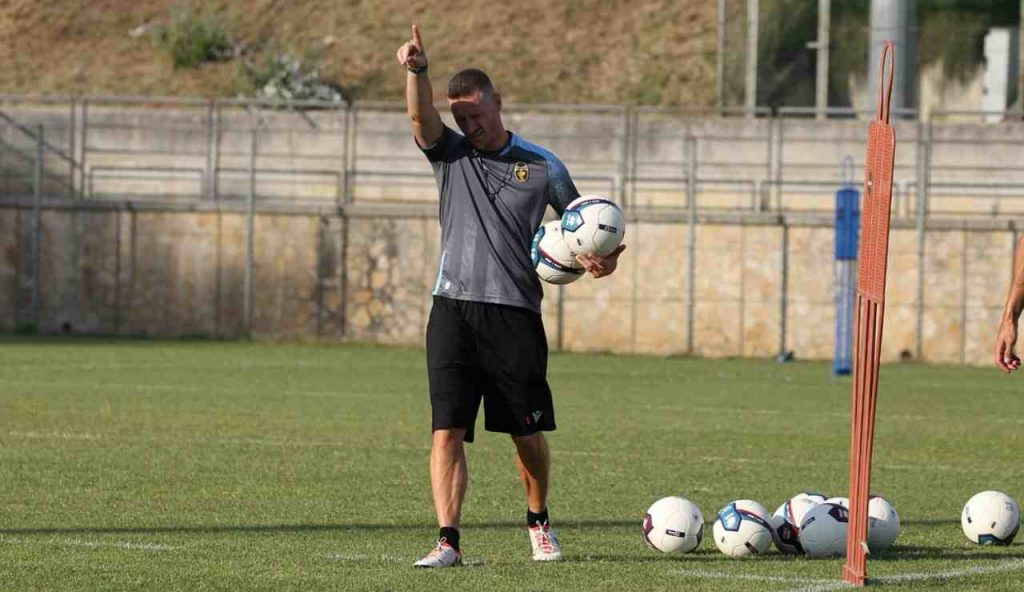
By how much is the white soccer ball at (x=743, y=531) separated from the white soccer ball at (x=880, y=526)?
506 millimetres

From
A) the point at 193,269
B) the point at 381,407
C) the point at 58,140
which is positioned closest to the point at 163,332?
the point at 193,269

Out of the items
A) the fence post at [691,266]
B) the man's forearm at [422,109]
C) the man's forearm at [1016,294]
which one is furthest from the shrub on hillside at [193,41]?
the man's forearm at [1016,294]

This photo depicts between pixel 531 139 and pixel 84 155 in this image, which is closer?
pixel 531 139

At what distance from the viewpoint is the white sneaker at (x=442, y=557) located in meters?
8.45

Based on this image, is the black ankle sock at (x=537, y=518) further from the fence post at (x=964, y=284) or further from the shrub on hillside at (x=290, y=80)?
the shrub on hillside at (x=290, y=80)

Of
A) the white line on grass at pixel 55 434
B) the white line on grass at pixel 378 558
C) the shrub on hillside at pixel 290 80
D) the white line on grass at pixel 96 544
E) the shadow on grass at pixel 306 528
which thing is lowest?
the white line on grass at pixel 55 434

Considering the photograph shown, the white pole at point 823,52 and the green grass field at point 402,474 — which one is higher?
the white pole at point 823,52

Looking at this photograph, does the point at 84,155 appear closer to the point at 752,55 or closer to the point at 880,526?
the point at 752,55

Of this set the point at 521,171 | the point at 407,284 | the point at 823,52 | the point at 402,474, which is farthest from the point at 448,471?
the point at 823,52

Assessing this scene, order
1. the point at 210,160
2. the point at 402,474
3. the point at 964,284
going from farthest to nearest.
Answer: the point at 210,160
the point at 964,284
the point at 402,474

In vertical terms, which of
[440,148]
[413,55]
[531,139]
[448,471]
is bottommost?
[448,471]

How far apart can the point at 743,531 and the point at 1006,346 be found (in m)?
1.72

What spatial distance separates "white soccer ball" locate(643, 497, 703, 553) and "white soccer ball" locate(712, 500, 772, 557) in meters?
0.12

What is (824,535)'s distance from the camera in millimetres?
8977
